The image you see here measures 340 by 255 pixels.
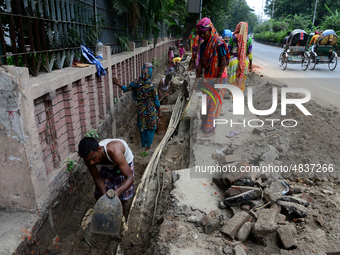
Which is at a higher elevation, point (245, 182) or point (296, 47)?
point (296, 47)

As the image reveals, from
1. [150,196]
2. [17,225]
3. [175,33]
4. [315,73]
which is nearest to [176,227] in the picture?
[150,196]

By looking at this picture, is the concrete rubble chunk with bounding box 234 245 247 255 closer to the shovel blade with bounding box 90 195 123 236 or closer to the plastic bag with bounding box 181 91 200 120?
the shovel blade with bounding box 90 195 123 236

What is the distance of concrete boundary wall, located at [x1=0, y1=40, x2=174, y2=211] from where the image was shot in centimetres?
231

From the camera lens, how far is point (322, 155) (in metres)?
3.63

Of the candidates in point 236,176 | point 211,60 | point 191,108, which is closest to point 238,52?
point 191,108

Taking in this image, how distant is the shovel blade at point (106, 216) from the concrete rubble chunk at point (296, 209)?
1706mm

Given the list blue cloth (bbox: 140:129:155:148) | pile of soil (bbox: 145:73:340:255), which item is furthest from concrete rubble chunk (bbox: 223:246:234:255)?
blue cloth (bbox: 140:129:155:148)

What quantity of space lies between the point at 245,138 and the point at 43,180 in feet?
10.8

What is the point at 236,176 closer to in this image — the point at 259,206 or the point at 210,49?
the point at 259,206

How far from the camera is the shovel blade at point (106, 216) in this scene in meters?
2.42

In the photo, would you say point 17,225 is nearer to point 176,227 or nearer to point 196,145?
point 176,227

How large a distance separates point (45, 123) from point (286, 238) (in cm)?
276

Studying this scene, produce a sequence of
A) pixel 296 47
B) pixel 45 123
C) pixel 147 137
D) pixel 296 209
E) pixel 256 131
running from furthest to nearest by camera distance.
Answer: pixel 296 47 → pixel 147 137 → pixel 256 131 → pixel 45 123 → pixel 296 209

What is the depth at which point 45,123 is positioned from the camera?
A: 292cm
